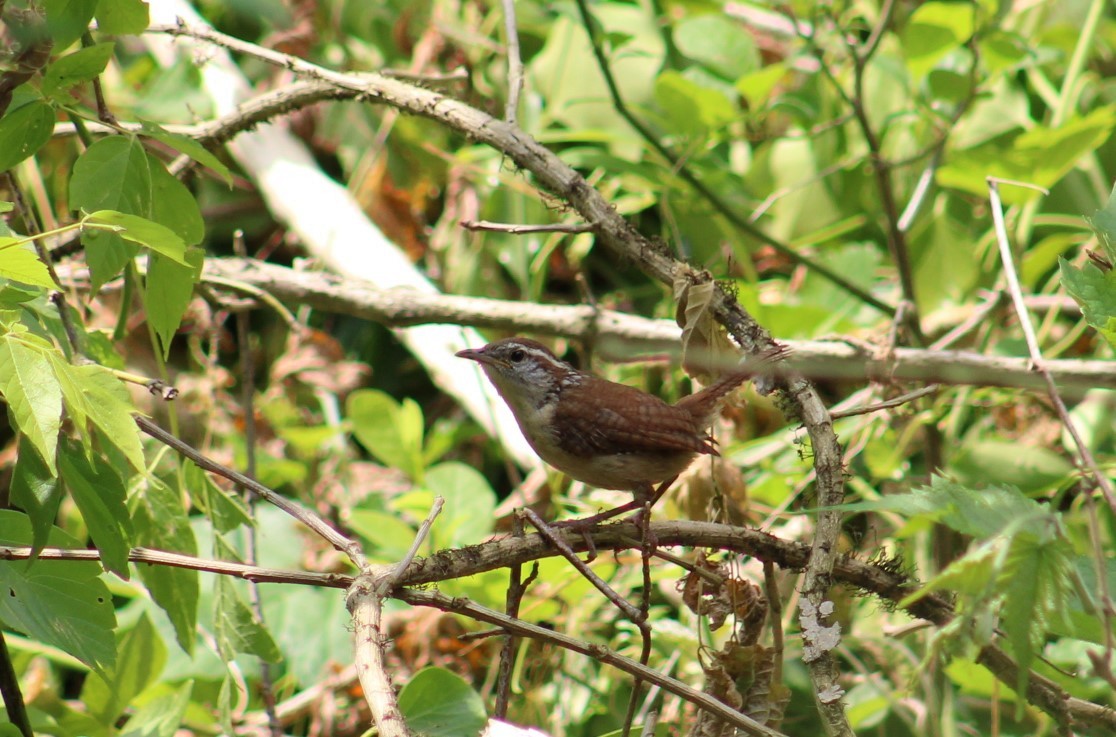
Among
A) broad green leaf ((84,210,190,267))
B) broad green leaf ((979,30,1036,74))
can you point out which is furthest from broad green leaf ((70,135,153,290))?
broad green leaf ((979,30,1036,74))

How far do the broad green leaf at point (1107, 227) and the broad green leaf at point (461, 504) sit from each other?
6.99 feet

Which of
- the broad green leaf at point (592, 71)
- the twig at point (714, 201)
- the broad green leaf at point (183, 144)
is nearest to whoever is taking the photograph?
the broad green leaf at point (183, 144)

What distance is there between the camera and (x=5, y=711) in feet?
7.24

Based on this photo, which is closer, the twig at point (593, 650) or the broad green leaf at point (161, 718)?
the twig at point (593, 650)

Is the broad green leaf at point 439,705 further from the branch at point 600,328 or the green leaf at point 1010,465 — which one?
the green leaf at point 1010,465

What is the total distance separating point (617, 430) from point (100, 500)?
1.46 m

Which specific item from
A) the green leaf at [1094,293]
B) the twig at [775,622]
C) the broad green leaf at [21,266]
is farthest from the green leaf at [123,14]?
the green leaf at [1094,293]

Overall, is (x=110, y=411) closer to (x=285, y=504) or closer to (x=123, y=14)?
(x=285, y=504)

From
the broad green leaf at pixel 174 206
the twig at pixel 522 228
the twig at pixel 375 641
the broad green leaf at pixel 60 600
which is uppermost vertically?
the broad green leaf at pixel 174 206

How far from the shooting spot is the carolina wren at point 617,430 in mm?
2781

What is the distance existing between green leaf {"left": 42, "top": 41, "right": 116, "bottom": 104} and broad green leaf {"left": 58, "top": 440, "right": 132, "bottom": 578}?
0.63 meters

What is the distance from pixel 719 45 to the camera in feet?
13.8

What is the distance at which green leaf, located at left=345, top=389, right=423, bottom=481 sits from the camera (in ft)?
12.7

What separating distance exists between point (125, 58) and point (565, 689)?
3.95 m
